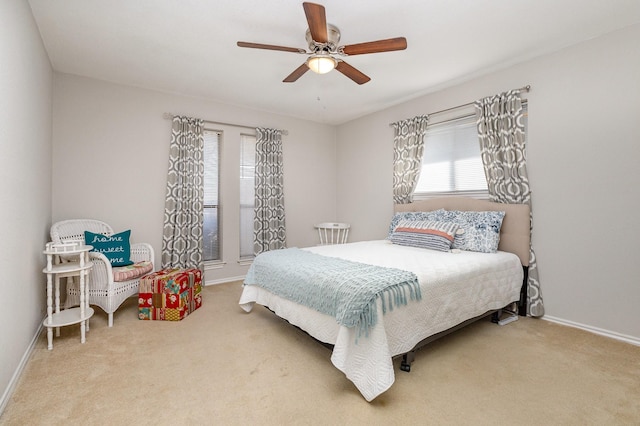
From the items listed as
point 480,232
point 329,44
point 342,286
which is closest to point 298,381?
point 342,286

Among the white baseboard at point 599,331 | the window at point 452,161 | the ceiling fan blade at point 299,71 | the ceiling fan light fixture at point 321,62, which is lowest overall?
the white baseboard at point 599,331

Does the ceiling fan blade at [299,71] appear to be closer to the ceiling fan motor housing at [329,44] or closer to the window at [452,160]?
the ceiling fan motor housing at [329,44]

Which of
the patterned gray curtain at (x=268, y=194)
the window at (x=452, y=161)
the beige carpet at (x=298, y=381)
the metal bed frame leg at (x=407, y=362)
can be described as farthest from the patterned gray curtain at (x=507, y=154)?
the patterned gray curtain at (x=268, y=194)

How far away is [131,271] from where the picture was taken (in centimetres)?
301

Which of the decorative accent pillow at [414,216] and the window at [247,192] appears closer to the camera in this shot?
the decorative accent pillow at [414,216]

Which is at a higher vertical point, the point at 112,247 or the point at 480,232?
the point at 480,232

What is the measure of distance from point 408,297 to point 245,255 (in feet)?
10.7

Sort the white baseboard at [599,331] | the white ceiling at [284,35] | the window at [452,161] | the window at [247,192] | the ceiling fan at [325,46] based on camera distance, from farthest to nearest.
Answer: the window at [247,192], the window at [452,161], the white baseboard at [599,331], the white ceiling at [284,35], the ceiling fan at [325,46]

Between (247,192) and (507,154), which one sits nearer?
(507,154)

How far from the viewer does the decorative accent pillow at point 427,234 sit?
3191 millimetres

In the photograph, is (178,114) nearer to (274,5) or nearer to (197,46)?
(197,46)

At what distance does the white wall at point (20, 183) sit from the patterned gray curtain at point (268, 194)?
246cm

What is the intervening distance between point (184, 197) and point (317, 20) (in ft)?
9.70

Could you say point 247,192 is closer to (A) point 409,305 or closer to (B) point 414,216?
(B) point 414,216
